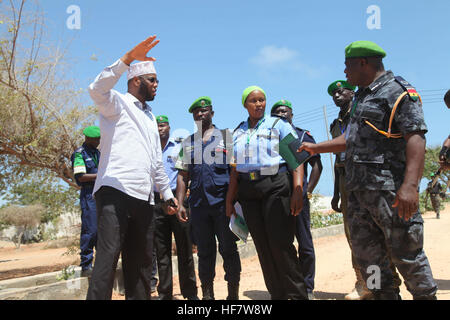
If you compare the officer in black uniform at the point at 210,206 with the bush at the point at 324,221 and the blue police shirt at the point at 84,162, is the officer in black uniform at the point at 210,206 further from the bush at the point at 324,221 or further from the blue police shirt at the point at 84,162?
the bush at the point at 324,221

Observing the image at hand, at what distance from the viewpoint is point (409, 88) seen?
9.04 ft

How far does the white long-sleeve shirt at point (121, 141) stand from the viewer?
2.73m

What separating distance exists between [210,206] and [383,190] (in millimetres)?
2005

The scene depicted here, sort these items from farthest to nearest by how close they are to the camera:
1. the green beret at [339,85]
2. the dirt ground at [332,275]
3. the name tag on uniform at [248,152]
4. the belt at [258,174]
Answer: the dirt ground at [332,275]
the green beret at [339,85]
the name tag on uniform at [248,152]
the belt at [258,174]

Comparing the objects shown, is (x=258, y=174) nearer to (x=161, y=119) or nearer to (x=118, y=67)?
(x=118, y=67)

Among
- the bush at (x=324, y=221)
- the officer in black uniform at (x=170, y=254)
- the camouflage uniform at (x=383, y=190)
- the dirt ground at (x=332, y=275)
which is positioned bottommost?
the bush at (x=324, y=221)

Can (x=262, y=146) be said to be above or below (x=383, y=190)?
above

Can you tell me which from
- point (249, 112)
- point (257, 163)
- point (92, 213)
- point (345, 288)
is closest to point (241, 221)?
point (257, 163)

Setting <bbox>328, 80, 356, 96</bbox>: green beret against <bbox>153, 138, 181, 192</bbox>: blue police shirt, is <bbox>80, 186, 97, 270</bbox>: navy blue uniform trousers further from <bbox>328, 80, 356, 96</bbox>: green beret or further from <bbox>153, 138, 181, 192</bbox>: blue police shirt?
<bbox>328, 80, 356, 96</bbox>: green beret

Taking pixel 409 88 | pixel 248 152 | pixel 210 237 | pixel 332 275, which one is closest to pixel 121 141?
pixel 248 152

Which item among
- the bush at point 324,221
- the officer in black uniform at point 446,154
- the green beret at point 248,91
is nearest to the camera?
the green beret at point 248,91

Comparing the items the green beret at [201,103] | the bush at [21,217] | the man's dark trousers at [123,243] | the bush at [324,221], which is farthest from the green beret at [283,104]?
the bush at [21,217]

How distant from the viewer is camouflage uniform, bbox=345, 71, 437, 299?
102 inches
